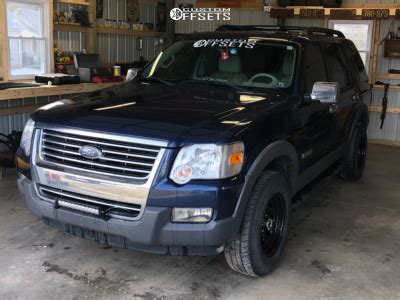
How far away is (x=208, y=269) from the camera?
10.8 ft

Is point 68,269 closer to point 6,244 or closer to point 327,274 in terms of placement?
point 6,244

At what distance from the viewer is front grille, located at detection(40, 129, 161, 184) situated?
103 inches

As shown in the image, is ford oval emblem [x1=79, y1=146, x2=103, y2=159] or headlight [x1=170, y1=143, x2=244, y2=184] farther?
ford oval emblem [x1=79, y1=146, x2=103, y2=159]

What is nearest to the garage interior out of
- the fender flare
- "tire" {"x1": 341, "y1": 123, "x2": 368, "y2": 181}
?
"tire" {"x1": 341, "y1": 123, "x2": 368, "y2": 181}

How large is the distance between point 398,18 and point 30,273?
23.3ft

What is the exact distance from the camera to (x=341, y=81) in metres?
Result: 4.75

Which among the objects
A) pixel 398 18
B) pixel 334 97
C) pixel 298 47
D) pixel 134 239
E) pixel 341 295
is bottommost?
pixel 341 295

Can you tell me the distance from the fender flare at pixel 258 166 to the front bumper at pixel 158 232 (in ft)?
0.20

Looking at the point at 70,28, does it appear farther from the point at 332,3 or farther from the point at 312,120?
the point at 312,120

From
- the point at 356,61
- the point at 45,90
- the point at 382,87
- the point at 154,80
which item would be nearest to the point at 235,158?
the point at 154,80

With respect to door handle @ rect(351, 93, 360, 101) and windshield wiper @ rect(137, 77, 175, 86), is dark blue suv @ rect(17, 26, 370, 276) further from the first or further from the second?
door handle @ rect(351, 93, 360, 101)

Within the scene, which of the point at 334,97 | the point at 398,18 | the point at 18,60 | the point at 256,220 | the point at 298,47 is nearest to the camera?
the point at 256,220

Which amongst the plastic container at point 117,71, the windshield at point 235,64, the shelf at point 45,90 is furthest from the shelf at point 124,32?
the windshield at point 235,64

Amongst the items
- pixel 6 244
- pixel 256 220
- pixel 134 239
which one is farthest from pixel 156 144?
pixel 6 244
